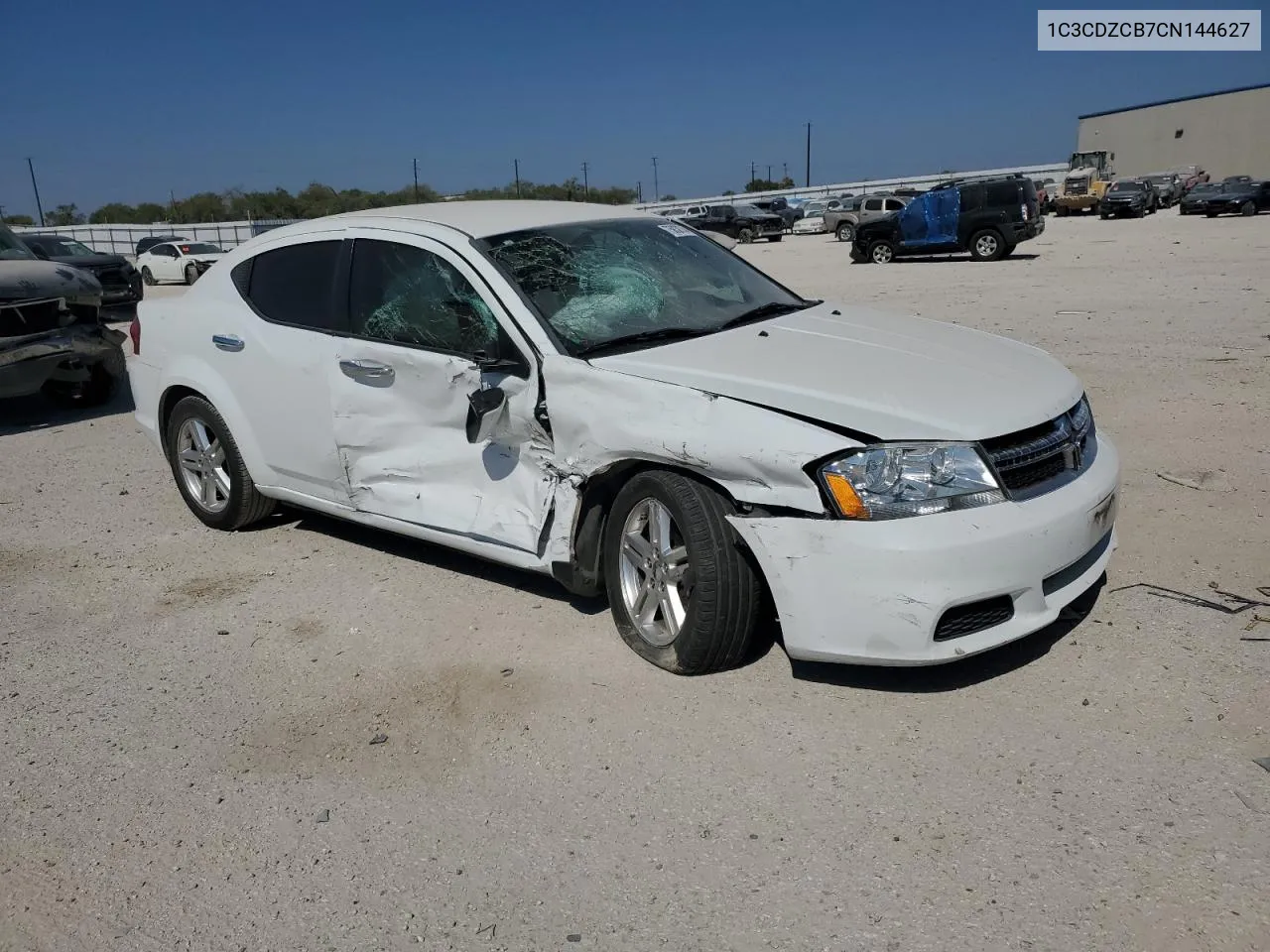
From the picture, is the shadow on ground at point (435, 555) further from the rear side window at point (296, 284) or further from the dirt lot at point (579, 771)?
the rear side window at point (296, 284)

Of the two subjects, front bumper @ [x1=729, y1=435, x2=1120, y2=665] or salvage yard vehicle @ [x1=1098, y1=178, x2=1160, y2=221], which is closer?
front bumper @ [x1=729, y1=435, x2=1120, y2=665]

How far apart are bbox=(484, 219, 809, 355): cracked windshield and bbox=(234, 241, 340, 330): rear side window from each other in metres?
0.97

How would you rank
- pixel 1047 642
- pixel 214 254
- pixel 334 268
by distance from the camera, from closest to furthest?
1. pixel 1047 642
2. pixel 334 268
3. pixel 214 254

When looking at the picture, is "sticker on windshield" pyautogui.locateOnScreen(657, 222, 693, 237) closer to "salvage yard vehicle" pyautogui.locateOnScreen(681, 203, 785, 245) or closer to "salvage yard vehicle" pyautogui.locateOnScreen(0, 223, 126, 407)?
"salvage yard vehicle" pyautogui.locateOnScreen(0, 223, 126, 407)

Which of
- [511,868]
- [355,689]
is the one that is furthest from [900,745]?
[355,689]

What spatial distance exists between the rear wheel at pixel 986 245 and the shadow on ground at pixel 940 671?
2078 centimetres

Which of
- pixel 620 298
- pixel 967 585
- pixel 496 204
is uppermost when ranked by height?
pixel 496 204

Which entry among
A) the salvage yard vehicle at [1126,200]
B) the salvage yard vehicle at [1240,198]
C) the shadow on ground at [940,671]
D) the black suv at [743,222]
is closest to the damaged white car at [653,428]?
the shadow on ground at [940,671]

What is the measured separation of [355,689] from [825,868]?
1.96 m

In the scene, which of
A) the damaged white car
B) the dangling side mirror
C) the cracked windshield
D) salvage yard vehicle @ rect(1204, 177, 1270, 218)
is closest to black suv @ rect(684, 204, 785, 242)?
salvage yard vehicle @ rect(1204, 177, 1270, 218)

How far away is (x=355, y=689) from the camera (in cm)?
389

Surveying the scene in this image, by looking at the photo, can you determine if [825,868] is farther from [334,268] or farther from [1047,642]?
[334,268]

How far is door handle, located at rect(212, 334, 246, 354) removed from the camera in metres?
5.20

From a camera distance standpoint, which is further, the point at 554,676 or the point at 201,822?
the point at 554,676
